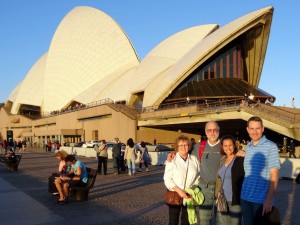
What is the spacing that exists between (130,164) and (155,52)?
3411 centimetres

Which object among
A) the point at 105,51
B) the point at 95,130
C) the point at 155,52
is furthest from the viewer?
the point at 105,51

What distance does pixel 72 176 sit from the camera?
891 cm

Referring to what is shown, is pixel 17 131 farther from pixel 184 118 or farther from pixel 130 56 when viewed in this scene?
pixel 184 118

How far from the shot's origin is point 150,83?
4094 centimetres

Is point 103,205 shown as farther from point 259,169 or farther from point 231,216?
point 259,169

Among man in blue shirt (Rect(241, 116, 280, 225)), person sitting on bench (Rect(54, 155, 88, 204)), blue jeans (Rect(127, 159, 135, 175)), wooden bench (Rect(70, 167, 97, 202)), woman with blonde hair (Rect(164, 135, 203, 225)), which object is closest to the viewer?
man in blue shirt (Rect(241, 116, 280, 225))

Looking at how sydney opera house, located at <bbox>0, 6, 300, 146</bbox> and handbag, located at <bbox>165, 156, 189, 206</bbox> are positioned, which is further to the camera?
sydney opera house, located at <bbox>0, 6, 300, 146</bbox>

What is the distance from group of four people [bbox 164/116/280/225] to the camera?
3.80 meters

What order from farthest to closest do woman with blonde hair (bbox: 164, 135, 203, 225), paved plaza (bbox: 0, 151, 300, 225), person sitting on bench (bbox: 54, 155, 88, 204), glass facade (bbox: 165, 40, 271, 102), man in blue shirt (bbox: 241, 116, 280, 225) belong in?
1. glass facade (bbox: 165, 40, 271, 102)
2. person sitting on bench (bbox: 54, 155, 88, 204)
3. paved plaza (bbox: 0, 151, 300, 225)
4. woman with blonde hair (bbox: 164, 135, 203, 225)
5. man in blue shirt (bbox: 241, 116, 280, 225)

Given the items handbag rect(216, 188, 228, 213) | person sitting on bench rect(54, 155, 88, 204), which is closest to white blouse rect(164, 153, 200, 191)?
handbag rect(216, 188, 228, 213)

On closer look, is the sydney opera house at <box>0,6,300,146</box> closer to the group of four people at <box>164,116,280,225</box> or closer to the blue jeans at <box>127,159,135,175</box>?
the blue jeans at <box>127,159,135,175</box>

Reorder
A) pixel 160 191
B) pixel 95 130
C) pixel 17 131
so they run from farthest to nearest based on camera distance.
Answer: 1. pixel 17 131
2. pixel 95 130
3. pixel 160 191

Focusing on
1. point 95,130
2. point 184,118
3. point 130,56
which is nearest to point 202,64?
point 184,118

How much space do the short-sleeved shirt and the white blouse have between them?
699 mm
